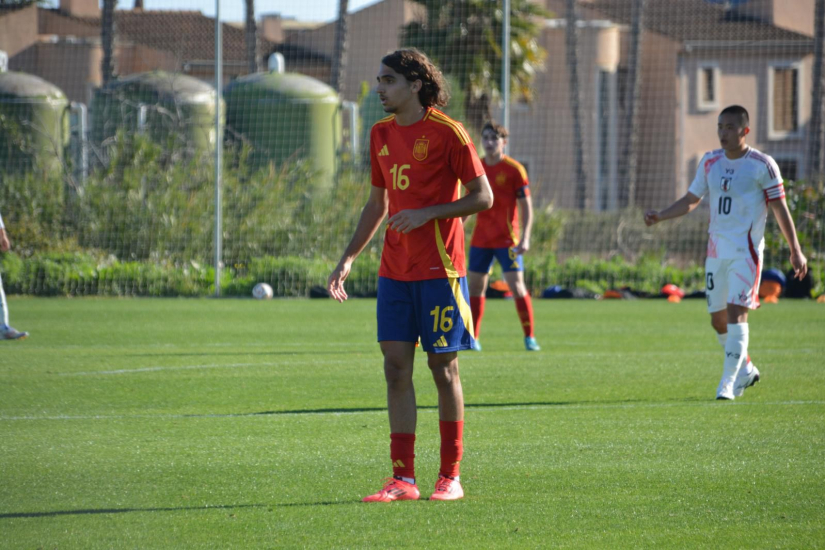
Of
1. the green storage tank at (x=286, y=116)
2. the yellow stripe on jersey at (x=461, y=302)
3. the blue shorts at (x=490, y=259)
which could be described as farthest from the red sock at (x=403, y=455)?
the green storage tank at (x=286, y=116)

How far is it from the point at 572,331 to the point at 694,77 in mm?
25876

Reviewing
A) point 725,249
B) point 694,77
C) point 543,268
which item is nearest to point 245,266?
point 543,268

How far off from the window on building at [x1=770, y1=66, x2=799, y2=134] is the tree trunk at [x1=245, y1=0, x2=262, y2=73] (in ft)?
55.4

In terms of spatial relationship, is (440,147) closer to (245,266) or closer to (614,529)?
(614,529)

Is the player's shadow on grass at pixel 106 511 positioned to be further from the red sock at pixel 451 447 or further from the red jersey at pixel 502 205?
the red jersey at pixel 502 205

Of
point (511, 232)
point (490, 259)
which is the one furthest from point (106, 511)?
point (511, 232)

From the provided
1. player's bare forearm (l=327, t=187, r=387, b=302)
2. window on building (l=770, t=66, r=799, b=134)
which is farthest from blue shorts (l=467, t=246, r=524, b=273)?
window on building (l=770, t=66, r=799, b=134)

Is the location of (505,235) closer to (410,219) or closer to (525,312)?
(525,312)

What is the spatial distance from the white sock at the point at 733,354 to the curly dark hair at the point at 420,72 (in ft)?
12.7

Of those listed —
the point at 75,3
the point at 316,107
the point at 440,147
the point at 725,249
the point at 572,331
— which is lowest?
the point at 572,331

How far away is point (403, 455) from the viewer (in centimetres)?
507

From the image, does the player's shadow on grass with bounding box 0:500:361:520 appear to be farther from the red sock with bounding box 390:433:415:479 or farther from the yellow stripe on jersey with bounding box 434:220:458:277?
the yellow stripe on jersey with bounding box 434:220:458:277

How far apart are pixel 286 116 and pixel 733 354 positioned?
1755 cm

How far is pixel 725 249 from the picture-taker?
8.15 m
